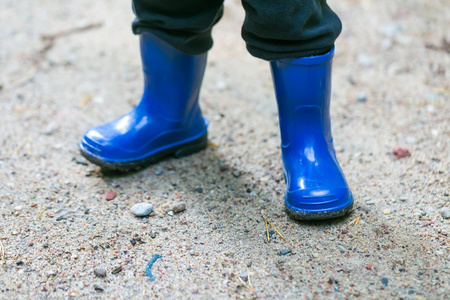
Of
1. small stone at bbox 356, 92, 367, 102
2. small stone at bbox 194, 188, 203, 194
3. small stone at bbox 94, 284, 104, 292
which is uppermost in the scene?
small stone at bbox 94, 284, 104, 292

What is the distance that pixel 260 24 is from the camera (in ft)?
3.11

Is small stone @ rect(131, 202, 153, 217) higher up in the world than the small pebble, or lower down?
lower down

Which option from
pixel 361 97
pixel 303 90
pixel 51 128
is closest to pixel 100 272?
pixel 303 90

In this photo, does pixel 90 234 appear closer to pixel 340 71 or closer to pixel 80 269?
pixel 80 269

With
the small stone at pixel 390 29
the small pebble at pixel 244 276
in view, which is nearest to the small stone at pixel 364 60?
the small stone at pixel 390 29

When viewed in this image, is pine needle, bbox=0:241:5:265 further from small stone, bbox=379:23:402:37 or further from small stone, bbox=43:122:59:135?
small stone, bbox=379:23:402:37

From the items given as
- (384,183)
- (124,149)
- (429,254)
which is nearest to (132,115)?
(124,149)

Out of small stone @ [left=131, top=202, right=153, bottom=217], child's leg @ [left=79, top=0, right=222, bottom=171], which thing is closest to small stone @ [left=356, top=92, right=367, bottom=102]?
child's leg @ [left=79, top=0, right=222, bottom=171]

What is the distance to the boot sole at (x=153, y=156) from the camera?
1.23 m

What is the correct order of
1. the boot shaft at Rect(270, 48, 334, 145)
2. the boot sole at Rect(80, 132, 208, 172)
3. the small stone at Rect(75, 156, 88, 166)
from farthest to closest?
1. the small stone at Rect(75, 156, 88, 166)
2. the boot sole at Rect(80, 132, 208, 172)
3. the boot shaft at Rect(270, 48, 334, 145)

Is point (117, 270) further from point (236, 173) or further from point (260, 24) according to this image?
point (260, 24)

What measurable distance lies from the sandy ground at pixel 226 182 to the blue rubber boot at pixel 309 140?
0.05m

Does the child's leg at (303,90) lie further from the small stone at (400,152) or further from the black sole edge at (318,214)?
the small stone at (400,152)

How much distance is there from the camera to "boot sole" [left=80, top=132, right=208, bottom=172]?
123cm
